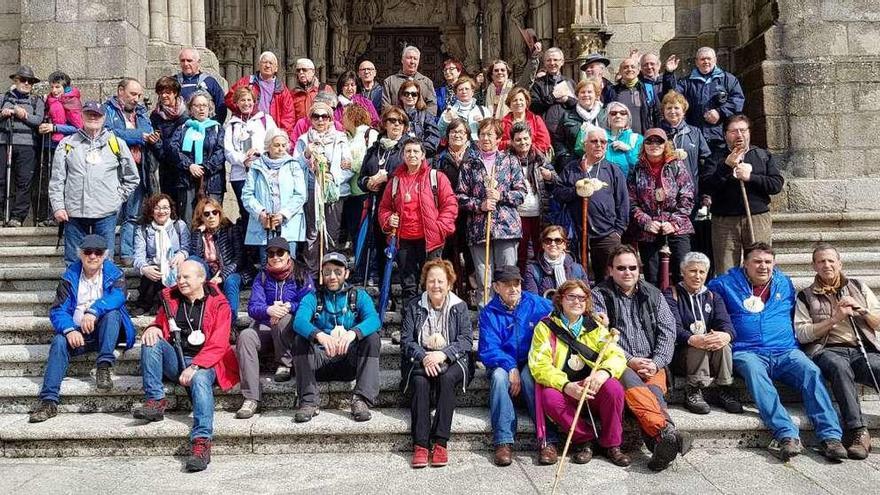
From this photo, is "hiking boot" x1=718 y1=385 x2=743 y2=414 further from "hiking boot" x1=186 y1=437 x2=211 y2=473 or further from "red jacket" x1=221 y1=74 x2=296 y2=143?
"red jacket" x1=221 y1=74 x2=296 y2=143

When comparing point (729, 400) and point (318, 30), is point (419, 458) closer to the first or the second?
point (729, 400)

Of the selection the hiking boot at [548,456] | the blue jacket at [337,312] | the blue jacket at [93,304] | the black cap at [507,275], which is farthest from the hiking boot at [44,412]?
the hiking boot at [548,456]

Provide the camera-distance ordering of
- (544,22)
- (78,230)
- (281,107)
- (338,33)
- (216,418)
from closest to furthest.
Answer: (216,418)
(78,230)
(281,107)
(544,22)
(338,33)

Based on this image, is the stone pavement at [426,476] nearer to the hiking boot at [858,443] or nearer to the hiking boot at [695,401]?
the hiking boot at [858,443]

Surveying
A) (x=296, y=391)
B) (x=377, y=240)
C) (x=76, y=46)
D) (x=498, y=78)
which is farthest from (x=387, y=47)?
(x=296, y=391)

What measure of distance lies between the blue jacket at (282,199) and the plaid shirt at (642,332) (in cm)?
262

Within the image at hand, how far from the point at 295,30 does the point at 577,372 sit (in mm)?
13368

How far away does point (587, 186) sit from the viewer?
6.05m

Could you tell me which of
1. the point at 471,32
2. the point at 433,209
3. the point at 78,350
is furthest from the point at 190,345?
the point at 471,32

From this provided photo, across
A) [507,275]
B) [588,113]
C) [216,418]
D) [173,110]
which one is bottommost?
[216,418]

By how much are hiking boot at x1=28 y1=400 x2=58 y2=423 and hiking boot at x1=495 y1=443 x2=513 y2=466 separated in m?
3.10

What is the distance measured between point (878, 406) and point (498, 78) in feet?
14.5

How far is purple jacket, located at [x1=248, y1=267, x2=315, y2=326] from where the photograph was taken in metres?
5.61

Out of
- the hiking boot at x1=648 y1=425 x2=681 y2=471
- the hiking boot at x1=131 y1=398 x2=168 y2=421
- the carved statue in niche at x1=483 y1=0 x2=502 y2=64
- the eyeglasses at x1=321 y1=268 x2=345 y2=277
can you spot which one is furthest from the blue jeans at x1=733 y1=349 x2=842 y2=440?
the carved statue in niche at x1=483 y1=0 x2=502 y2=64
